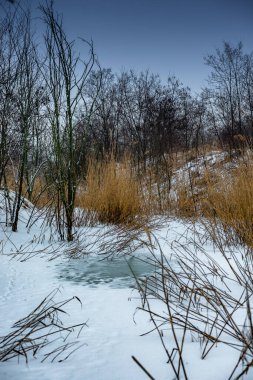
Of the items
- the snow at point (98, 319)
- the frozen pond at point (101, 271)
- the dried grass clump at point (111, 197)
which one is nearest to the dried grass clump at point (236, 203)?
the snow at point (98, 319)

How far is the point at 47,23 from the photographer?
2.64m

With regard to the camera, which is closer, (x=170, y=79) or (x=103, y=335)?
(x=103, y=335)

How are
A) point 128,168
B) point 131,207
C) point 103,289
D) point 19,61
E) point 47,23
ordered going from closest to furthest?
point 103,289 → point 47,23 → point 19,61 → point 131,207 → point 128,168

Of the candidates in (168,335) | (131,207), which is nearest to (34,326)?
(168,335)

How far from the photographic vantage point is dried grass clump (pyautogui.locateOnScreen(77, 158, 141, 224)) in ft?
11.4

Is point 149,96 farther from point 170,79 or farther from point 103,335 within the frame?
point 103,335

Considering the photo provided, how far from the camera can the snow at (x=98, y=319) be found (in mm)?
680

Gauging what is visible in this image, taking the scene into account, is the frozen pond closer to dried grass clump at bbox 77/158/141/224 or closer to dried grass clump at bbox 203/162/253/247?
dried grass clump at bbox 203/162/253/247

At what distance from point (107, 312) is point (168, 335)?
11.6 inches

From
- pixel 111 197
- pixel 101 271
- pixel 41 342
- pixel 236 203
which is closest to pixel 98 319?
pixel 41 342

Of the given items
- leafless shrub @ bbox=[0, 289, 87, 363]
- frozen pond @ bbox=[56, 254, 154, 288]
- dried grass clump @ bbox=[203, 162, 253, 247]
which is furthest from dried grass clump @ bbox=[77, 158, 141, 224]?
leafless shrub @ bbox=[0, 289, 87, 363]

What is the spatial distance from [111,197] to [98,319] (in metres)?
2.51

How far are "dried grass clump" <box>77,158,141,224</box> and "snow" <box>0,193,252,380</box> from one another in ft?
4.54

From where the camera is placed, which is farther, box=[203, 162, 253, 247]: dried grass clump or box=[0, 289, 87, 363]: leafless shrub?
box=[203, 162, 253, 247]: dried grass clump
